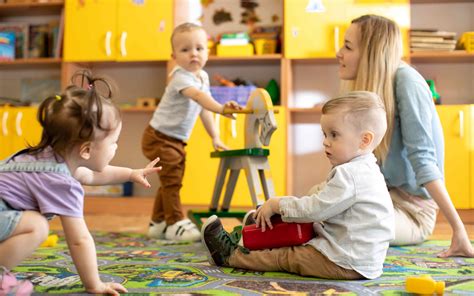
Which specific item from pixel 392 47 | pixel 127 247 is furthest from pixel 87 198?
pixel 392 47

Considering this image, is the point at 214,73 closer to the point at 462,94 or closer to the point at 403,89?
the point at 462,94

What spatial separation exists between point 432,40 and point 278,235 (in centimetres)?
230

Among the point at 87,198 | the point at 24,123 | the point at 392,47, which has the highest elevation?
the point at 392,47

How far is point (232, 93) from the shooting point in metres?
3.40

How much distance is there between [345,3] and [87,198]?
1968mm

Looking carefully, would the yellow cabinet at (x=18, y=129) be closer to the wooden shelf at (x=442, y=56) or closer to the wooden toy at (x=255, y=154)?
the wooden toy at (x=255, y=154)

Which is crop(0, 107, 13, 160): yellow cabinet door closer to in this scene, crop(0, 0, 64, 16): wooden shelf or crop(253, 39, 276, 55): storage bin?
crop(0, 0, 64, 16): wooden shelf

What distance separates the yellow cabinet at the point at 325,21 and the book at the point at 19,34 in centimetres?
177

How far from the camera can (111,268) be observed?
1.49 metres

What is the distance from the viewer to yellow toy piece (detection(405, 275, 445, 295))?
1.19m

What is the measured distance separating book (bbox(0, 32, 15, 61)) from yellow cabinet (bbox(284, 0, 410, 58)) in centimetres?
182

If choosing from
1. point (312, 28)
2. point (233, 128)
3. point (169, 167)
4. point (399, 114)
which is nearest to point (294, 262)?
point (399, 114)

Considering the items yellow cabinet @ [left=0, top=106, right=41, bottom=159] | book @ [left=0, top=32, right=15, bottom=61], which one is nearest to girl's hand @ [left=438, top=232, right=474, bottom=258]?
yellow cabinet @ [left=0, top=106, right=41, bottom=159]

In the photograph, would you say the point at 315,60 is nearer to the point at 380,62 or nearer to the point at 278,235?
the point at 380,62
